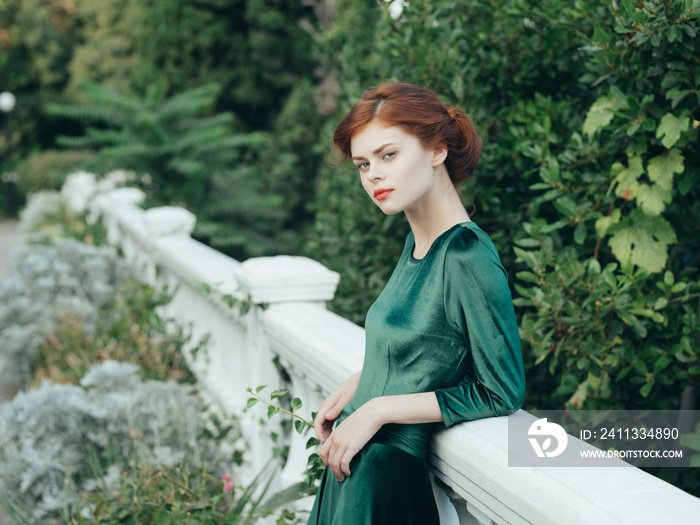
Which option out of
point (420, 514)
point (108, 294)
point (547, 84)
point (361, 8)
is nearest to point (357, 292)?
point (547, 84)

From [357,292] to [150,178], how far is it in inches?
254

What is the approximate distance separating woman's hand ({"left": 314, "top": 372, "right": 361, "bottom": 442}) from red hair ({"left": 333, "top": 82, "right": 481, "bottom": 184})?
0.59 meters

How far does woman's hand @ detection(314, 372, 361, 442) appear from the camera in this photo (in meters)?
1.71

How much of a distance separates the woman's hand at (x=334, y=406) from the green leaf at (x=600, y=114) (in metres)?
1.22

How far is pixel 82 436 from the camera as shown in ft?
11.0

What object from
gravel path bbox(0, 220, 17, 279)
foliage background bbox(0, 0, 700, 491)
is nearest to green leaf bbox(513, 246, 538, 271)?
foliage background bbox(0, 0, 700, 491)

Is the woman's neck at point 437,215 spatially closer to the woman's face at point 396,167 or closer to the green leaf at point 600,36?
the woman's face at point 396,167

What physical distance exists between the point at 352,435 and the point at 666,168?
1.48 meters

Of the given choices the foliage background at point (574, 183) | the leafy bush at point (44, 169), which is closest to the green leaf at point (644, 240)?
the foliage background at point (574, 183)

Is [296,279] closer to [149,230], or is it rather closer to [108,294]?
[149,230]

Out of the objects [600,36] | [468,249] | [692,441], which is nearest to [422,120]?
[468,249]

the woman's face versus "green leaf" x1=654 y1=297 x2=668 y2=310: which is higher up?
the woman's face

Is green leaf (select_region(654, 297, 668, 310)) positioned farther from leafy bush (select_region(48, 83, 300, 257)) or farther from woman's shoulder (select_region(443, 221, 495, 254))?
leafy bush (select_region(48, 83, 300, 257))

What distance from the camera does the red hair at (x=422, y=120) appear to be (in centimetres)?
150
